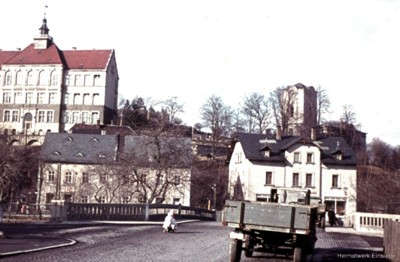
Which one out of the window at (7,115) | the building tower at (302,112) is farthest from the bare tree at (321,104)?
the window at (7,115)

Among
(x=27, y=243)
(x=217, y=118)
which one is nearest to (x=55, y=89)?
(x=217, y=118)

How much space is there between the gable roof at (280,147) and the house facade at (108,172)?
9.21m

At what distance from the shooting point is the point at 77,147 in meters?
79.9

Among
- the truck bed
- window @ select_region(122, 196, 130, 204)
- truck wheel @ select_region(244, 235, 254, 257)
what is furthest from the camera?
window @ select_region(122, 196, 130, 204)

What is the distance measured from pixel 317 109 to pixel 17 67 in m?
58.8

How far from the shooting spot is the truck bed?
15.9 meters

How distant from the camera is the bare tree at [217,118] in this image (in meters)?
95.3

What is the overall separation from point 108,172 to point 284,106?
44314 mm

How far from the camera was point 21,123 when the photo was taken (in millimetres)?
118375

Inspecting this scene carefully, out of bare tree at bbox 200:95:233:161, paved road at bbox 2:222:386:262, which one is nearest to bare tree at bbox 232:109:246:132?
bare tree at bbox 200:95:233:161

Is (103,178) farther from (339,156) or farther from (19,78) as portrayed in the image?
(19,78)

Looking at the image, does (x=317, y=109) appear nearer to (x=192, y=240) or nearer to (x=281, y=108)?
(x=281, y=108)

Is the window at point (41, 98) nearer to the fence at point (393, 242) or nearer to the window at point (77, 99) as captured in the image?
the window at point (77, 99)

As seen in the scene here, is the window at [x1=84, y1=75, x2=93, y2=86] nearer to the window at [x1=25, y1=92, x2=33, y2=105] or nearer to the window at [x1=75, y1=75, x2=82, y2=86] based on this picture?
the window at [x1=75, y1=75, x2=82, y2=86]
